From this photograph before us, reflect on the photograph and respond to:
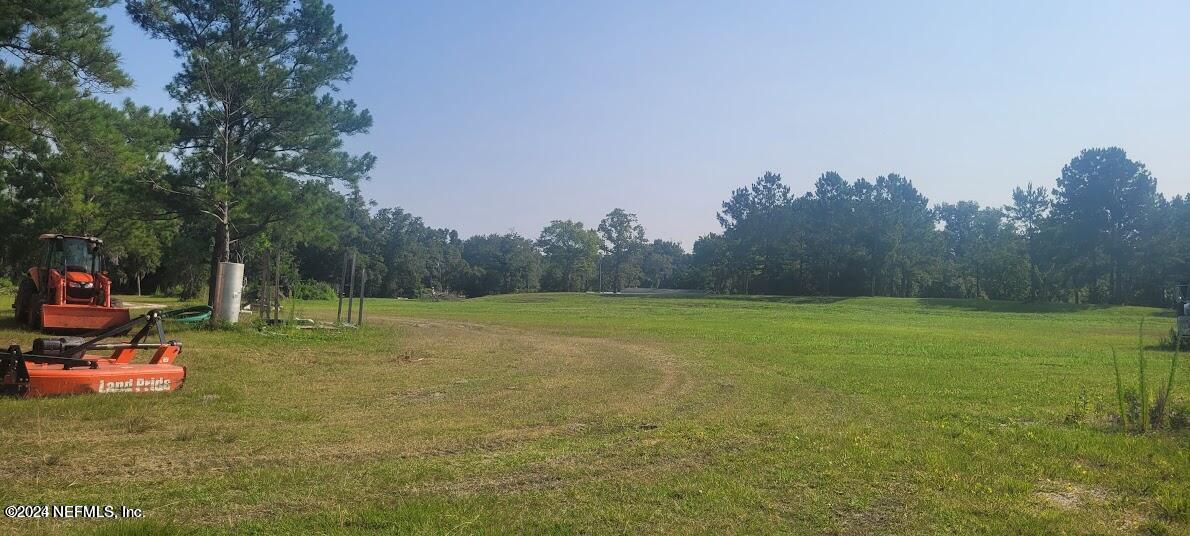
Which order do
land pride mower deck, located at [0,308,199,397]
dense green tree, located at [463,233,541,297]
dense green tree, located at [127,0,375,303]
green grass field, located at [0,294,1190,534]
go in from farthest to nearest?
dense green tree, located at [463,233,541,297]
dense green tree, located at [127,0,375,303]
land pride mower deck, located at [0,308,199,397]
green grass field, located at [0,294,1190,534]

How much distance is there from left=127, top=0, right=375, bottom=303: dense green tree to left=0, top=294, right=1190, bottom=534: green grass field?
1137 centimetres

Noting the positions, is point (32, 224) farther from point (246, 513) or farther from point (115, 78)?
point (246, 513)

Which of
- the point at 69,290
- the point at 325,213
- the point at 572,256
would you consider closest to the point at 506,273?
the point at 572,256

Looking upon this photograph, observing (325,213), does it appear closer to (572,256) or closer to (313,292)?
(313,292)

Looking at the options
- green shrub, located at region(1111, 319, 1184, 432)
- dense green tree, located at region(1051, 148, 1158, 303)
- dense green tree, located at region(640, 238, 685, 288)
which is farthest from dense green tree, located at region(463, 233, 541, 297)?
green shrub, located at region(1111, 319, 1184, 432)

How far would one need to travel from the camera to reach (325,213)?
25.7m

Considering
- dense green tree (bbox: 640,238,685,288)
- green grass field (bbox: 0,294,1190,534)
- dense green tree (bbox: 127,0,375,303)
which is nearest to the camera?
green grass field (bbox: 0,294,1190,534)

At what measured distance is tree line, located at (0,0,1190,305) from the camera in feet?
59.1

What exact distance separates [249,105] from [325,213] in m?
4.25

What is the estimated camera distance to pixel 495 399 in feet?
32.2

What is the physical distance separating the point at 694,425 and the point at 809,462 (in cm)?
191

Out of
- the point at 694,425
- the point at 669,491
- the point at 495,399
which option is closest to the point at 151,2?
the point at 495,399

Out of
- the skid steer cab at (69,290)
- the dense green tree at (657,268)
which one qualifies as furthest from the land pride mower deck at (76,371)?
the dense green tree at (657,268)

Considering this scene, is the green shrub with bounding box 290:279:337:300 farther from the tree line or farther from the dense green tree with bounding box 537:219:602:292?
the dense green tree with bounding box 537:219:602:292
